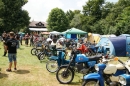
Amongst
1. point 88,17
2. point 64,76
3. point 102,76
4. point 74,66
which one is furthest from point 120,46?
point 88,17

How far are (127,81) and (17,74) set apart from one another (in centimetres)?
482

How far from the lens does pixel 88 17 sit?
157 ft

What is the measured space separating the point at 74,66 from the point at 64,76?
553 mm

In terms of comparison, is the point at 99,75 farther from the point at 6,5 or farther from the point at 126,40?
the point at 6,5

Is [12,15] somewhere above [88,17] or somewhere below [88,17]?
below

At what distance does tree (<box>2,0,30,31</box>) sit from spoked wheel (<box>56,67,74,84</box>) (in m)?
30.6

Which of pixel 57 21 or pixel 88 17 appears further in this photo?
pixel 57 21

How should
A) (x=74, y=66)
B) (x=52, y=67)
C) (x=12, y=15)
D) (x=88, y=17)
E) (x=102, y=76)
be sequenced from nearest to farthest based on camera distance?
1. (x=102, y=76)
2. (x=74, y=66)
3. (x=52, y=67)
4. (x=12, y=15)
5. (x=88, y=17)

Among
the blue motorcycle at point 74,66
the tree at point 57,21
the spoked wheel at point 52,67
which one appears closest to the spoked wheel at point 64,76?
the blue motorcycle at point 74,66

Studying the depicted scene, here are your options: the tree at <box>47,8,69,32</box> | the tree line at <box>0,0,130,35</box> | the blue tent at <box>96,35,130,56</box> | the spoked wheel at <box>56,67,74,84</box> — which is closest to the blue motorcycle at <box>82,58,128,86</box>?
the spoked wheel at <box>56,67,74,84</box>

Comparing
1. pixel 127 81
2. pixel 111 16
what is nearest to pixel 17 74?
pixel 127 81

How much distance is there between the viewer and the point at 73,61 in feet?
21.4

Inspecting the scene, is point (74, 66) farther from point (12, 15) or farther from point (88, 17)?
point (88, 17)

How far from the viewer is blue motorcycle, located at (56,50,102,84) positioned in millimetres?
6336
